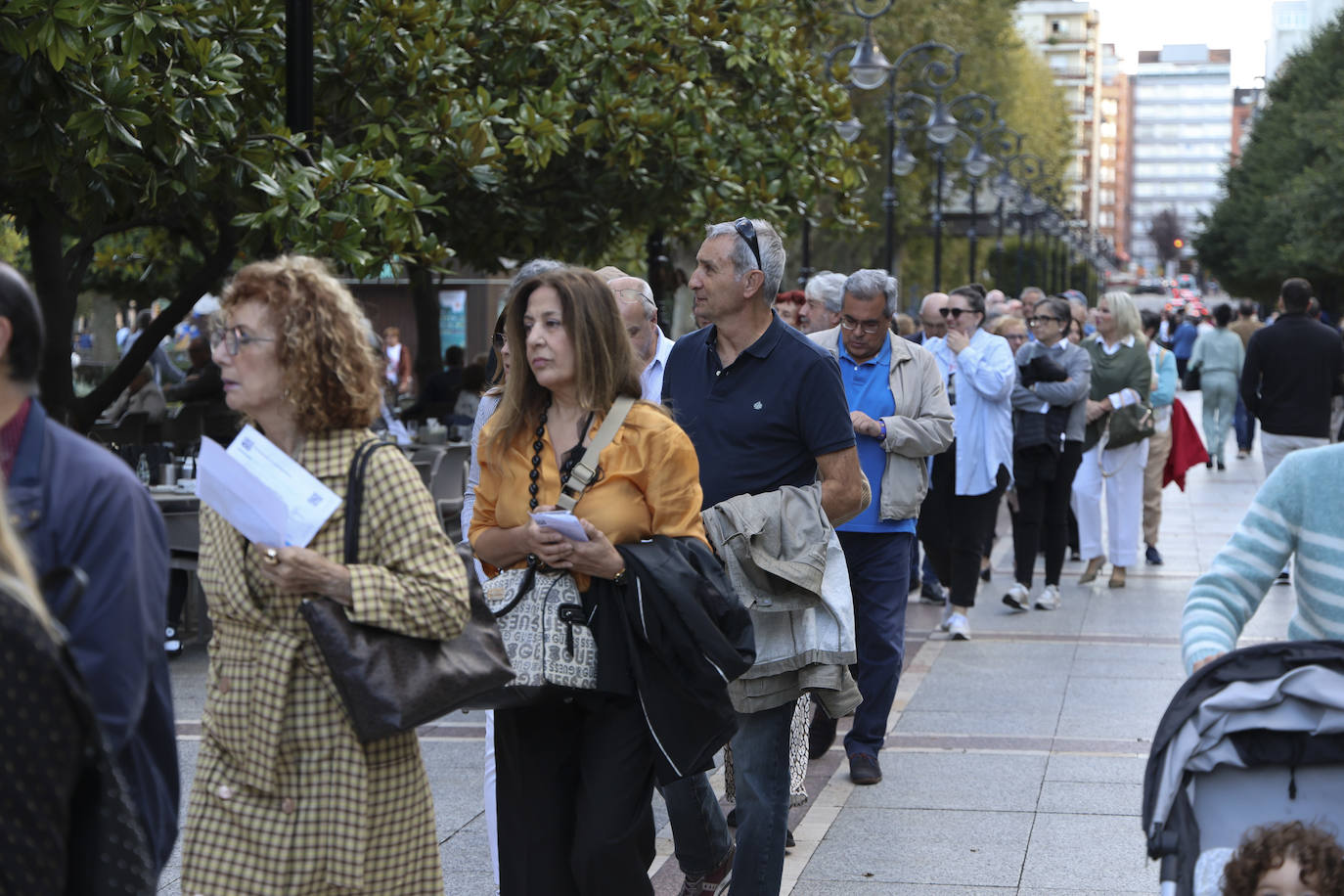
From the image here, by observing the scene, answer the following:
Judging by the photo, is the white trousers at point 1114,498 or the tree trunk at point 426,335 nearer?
the white trousers at point 1114,498

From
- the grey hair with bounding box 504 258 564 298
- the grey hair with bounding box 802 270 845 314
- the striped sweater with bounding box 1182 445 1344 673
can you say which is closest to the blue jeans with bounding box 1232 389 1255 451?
the grey hair with bounding box 802 270 845 314

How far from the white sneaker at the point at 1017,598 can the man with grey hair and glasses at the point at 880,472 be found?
169 inches

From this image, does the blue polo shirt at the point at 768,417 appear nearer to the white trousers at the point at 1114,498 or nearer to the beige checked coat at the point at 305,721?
the beige checked coat at the point at 305,721

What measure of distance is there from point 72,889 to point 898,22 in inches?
1371

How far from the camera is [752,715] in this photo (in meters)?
4.74

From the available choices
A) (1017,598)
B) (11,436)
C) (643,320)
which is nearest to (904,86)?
(1017,598)

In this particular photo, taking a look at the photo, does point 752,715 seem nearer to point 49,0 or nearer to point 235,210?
point 49,0

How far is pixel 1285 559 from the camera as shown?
3.29 metres

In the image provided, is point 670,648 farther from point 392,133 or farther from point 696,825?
point 392,133

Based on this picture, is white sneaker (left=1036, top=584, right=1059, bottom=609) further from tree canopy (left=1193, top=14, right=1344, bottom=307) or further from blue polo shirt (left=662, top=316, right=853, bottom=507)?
tree canopy (left=1193, top=14, right=1344, bottom=307)

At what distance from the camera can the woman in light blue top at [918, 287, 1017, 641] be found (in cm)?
970

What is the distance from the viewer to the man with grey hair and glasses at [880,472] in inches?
260

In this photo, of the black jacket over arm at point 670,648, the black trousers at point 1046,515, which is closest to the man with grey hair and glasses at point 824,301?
the black trousers at point 1046,515

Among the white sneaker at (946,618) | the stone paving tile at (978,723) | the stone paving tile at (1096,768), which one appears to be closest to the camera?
the stone paving tile at (1096,768)
